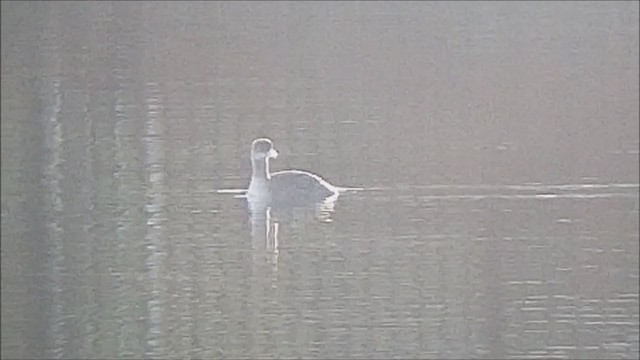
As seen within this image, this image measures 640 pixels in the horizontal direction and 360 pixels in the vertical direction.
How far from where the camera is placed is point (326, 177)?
71.6 inches

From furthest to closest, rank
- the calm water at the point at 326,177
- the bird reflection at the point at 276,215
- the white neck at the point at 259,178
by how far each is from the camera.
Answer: the white neck at the point at 259,178, the bird reflection at the point at 276,215, the calm water at the point at 326,177

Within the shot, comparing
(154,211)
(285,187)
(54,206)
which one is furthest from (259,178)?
(54,206)

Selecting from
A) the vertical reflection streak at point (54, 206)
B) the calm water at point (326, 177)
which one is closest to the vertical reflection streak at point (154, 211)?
the calm water at point (326, 177)

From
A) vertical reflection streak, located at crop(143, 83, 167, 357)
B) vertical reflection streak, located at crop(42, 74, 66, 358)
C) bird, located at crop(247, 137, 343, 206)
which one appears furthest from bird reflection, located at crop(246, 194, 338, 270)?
vertical reflection streak, located at crop(42, 74, 66, 358)

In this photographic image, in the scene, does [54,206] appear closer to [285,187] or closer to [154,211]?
[154,211]

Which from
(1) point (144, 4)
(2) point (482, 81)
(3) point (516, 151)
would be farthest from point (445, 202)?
(1) point (144, 4)

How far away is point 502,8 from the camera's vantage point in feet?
6.56

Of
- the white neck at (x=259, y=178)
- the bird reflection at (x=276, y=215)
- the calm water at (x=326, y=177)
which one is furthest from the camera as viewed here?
the white neck at (x=259, y=178)

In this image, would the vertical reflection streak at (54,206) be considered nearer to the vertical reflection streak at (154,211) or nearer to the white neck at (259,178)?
the vertical reflection streak at (154,211)

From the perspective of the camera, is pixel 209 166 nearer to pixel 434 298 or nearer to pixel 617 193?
pixel 434 298

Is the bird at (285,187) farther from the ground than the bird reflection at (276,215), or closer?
farther from the ground

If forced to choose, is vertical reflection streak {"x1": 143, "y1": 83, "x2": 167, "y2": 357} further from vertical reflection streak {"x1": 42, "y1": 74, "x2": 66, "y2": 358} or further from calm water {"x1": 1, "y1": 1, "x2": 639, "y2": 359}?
vertical reflection streak {"x1": 42, "y1": 74, "x2": 66, "y2": 358}

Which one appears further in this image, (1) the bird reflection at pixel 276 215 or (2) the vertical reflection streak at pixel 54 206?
(1) the bird reflection at pixel 276 215

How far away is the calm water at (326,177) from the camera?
1.50 meters
